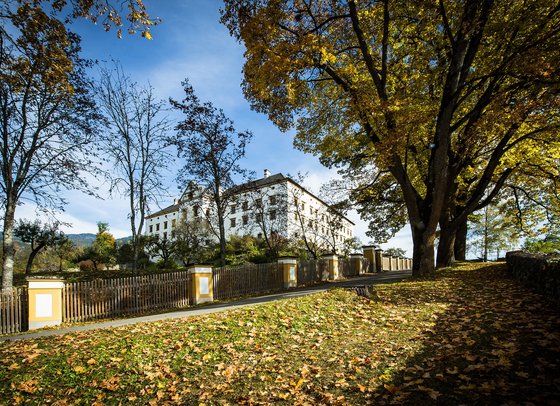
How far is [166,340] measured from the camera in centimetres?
668

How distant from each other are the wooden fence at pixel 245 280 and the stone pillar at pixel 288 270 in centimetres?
24

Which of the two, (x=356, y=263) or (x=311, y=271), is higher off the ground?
(x=311, y=271)

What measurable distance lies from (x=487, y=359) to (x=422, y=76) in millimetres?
12893

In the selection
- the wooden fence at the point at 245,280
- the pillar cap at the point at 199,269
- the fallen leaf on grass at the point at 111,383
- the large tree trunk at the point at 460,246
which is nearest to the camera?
the fallen leaf on grass at the point at 111,383

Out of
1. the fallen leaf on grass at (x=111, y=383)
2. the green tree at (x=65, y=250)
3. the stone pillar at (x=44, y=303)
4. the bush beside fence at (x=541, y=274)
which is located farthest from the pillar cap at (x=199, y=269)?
the green tree at (x=65, y=250)

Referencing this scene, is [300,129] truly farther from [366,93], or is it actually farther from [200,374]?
[200,374]

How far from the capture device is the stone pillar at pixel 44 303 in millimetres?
11625

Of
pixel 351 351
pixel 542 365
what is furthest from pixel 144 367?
pixel 542 365

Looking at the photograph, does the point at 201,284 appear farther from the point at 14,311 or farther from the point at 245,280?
the point at 14,311

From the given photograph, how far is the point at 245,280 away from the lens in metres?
18.3

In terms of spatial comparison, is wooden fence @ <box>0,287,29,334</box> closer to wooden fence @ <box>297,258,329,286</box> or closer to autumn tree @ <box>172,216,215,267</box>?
wooden fence @ <box>297,258,329,286</box>

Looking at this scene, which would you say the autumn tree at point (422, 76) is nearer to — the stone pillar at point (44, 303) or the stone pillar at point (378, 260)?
the stone pillar at point (44, 303)

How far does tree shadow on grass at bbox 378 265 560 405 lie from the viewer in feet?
13.4

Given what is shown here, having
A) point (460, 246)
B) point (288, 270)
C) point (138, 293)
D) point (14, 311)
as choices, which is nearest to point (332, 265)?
point (288, 270)
